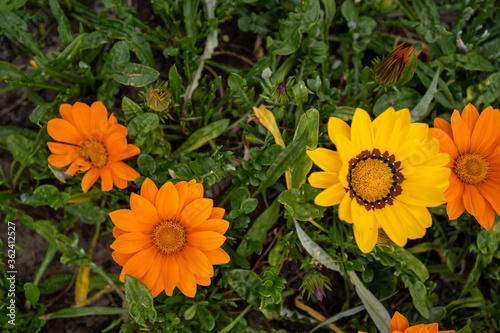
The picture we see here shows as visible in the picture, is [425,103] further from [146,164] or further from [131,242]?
[131,242]

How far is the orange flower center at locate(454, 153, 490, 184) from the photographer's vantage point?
5.09 feet

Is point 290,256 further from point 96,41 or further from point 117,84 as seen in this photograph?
point 96,41

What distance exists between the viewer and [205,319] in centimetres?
165

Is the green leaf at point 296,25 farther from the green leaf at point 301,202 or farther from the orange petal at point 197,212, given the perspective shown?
the orange petal at point 197,212

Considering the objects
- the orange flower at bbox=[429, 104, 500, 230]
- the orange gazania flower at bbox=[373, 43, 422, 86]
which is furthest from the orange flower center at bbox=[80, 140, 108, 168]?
the orange flower at bbox=[429, 104, 500, 230]

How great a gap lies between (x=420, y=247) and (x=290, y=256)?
702 millimetres

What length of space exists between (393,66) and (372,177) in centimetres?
49

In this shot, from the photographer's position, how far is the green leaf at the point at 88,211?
1827 millimetres

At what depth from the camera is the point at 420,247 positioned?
6.42 ft

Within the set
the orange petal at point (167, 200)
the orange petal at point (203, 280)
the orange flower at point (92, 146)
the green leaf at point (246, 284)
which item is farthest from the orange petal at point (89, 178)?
the green leaf at point (246, 284)

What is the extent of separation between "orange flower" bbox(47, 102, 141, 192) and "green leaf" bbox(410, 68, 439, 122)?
4.37 ft

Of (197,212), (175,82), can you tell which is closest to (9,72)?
(175,82)

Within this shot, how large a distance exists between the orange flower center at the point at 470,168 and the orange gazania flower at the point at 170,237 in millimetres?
1010

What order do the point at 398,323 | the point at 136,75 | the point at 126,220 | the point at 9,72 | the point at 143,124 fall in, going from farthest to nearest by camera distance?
1. the point at 9,72
2. the point at 136,75
3. the point at 143,124
4. the point at 398,323
5. the point at 126,220
